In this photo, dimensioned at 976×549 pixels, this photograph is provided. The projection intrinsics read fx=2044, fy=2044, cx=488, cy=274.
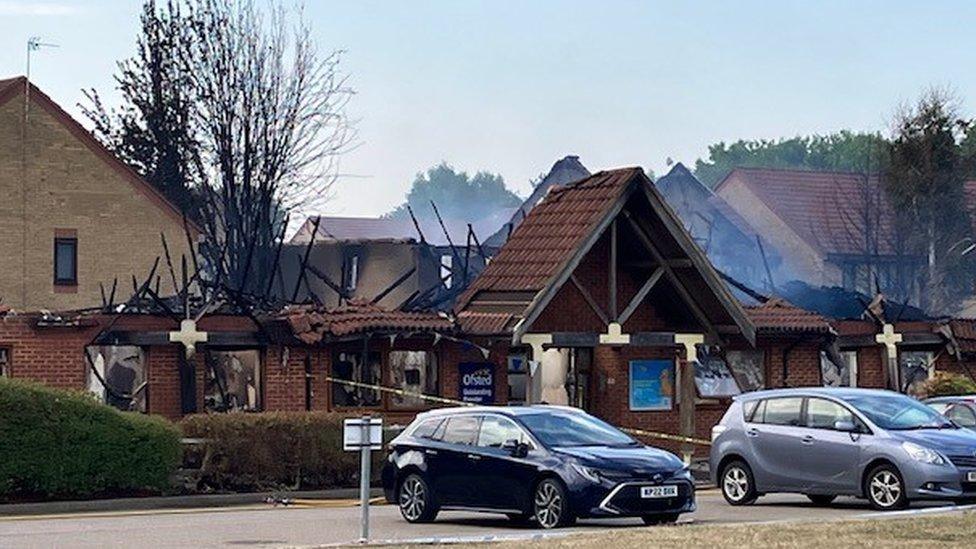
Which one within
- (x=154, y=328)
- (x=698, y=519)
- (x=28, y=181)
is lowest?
(x=698, y=519)

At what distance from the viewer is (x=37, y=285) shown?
183 feet

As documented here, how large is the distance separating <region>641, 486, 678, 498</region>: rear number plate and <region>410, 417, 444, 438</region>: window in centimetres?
333

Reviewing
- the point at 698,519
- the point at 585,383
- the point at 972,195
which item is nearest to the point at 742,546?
the point at 698,519

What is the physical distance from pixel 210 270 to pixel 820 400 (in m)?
38.3

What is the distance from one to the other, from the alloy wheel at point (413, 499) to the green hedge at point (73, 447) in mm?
6314

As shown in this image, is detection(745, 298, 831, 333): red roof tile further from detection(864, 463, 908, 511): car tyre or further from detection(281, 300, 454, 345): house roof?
detection(864, 463, 908, 511): car tyre

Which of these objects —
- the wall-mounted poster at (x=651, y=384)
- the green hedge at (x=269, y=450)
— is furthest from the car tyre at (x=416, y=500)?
the wall-mounted poster at (x=651, y=384)

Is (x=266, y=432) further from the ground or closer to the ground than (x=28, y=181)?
closer to the ground

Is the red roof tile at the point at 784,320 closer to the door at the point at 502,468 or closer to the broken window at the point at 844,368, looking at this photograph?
the broken window at the point at 844,368

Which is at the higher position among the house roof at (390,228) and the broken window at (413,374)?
the house roof at (390,228)

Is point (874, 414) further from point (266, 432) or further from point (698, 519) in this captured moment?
point (266, 432)

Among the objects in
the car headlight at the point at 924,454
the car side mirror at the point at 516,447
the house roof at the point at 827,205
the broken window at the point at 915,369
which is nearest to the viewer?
the car side mirror at the point at 516,447

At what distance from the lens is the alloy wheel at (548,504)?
23.5 m

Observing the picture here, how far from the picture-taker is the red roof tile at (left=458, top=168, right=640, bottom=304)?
38.1 meters
